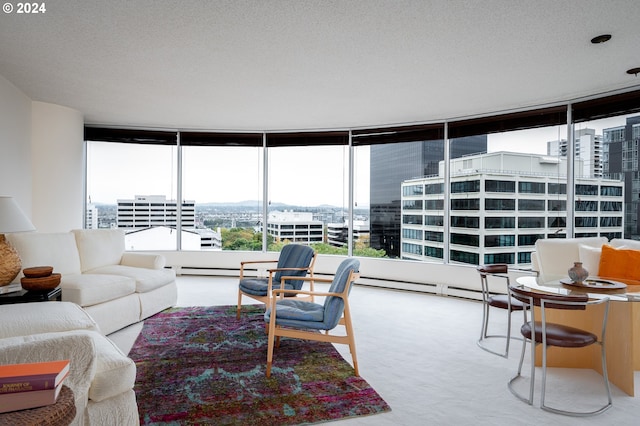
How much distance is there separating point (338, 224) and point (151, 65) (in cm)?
414

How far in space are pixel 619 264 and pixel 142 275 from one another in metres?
4.98

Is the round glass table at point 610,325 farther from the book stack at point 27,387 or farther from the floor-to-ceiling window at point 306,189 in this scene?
the floor-to-ceiling window at point 306,189

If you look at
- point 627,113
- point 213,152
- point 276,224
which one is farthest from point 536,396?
point 213,152

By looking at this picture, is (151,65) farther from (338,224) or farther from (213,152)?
(338,224)

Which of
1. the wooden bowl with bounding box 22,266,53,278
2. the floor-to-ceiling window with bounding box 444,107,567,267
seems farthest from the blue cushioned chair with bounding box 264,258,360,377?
the floor-to-ceiling window with bounding box 444,107,567,267

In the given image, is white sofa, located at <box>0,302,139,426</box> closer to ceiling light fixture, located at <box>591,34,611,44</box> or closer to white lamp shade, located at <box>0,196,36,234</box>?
→ white lamp shade, located at <box>0,196,36,234</box>

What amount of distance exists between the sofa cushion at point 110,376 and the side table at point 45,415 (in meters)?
0.70

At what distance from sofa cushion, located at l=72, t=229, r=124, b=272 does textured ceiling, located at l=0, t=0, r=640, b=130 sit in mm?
1852

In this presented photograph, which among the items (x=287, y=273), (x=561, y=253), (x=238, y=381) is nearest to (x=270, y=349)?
(x=238, y=381)

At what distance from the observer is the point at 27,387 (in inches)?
48.7

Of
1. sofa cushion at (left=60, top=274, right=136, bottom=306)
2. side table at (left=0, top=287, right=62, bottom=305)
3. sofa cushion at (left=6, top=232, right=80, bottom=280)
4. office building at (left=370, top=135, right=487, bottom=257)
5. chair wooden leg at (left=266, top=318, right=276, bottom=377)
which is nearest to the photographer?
chair wooden leg at (left=266, top=318, right=276, bottom=377)

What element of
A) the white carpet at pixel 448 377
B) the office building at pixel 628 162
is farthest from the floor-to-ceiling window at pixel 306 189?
the office building at pixel 628 162

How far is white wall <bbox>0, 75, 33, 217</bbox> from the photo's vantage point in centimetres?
470

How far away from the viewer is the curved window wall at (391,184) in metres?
5.05
